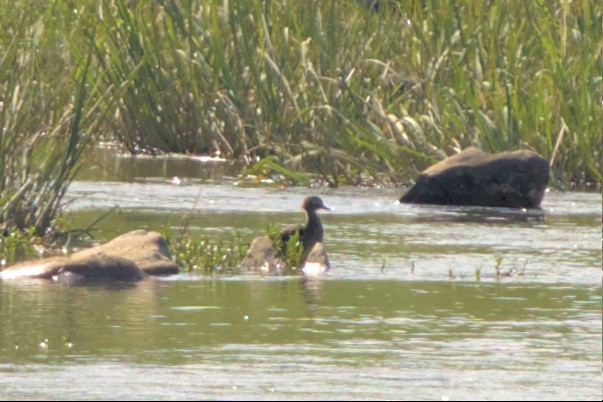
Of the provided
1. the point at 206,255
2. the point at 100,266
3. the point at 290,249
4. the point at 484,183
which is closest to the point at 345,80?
the point at 484,183

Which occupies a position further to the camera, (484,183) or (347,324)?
(484,183)

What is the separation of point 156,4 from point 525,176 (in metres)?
5.48

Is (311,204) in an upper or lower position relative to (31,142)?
lower

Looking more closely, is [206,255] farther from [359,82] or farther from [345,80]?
[359,82]

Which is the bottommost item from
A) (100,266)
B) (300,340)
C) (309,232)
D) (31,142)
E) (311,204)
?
(300,340)

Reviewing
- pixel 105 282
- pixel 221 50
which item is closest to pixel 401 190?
pixel 221 50

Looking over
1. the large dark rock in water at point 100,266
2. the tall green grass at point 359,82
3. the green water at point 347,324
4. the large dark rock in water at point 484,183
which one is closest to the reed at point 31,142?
the green water at point 347,324

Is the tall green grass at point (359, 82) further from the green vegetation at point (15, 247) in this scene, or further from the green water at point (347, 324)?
the green vegetation at point (15, 247)

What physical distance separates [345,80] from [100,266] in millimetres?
6495

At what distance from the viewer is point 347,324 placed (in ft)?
26.7

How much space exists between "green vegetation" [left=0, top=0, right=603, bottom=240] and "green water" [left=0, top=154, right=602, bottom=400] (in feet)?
8.13

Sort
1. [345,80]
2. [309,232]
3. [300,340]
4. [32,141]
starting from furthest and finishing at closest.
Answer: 1. [345,80]
2. [32,141]
3. [309,232]
4. [300,340]

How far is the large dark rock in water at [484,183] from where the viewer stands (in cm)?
1380

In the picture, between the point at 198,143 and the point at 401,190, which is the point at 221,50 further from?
the point at 401,190
